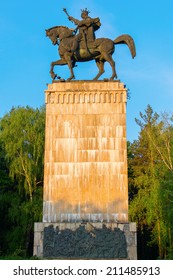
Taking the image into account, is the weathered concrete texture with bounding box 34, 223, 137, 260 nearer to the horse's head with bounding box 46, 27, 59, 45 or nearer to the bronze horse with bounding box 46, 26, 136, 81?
the bronze horse with bounding box 46, 26, 136, 81

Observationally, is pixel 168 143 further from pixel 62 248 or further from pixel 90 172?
pixel 62 248

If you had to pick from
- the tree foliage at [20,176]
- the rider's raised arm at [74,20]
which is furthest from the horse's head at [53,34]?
the tree foliage at [20,176]

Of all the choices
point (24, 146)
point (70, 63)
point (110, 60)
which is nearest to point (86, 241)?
point (70, 63)

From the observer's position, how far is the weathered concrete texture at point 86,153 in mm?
A: 15305

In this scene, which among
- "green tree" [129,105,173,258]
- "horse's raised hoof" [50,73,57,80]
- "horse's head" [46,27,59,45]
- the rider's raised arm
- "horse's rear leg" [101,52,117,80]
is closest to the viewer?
"horse's rear leg" [101,52,117,80]

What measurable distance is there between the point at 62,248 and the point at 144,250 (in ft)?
53.1

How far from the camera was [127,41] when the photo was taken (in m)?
17.1

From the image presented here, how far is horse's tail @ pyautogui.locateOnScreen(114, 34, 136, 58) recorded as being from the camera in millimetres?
17000

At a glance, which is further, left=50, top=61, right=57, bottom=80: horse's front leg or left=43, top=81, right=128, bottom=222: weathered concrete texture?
left=50, top=61, right=57, bottom=80: horse's front leg

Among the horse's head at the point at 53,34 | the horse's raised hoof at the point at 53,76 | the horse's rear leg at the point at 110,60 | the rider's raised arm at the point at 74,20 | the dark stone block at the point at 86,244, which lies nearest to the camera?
the dark stone block at the point at 86,244

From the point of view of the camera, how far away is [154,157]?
26.7m

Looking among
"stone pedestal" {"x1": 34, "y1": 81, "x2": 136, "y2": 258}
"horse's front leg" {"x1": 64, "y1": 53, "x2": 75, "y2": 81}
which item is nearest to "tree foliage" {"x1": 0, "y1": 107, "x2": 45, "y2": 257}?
"stone pedestal" {"x1": 34, "y1": 81, "x2": 136, "y2": 258}

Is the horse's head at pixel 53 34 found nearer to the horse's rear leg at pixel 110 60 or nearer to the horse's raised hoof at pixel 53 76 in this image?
the horse's raised hoof at pixel 53 76
